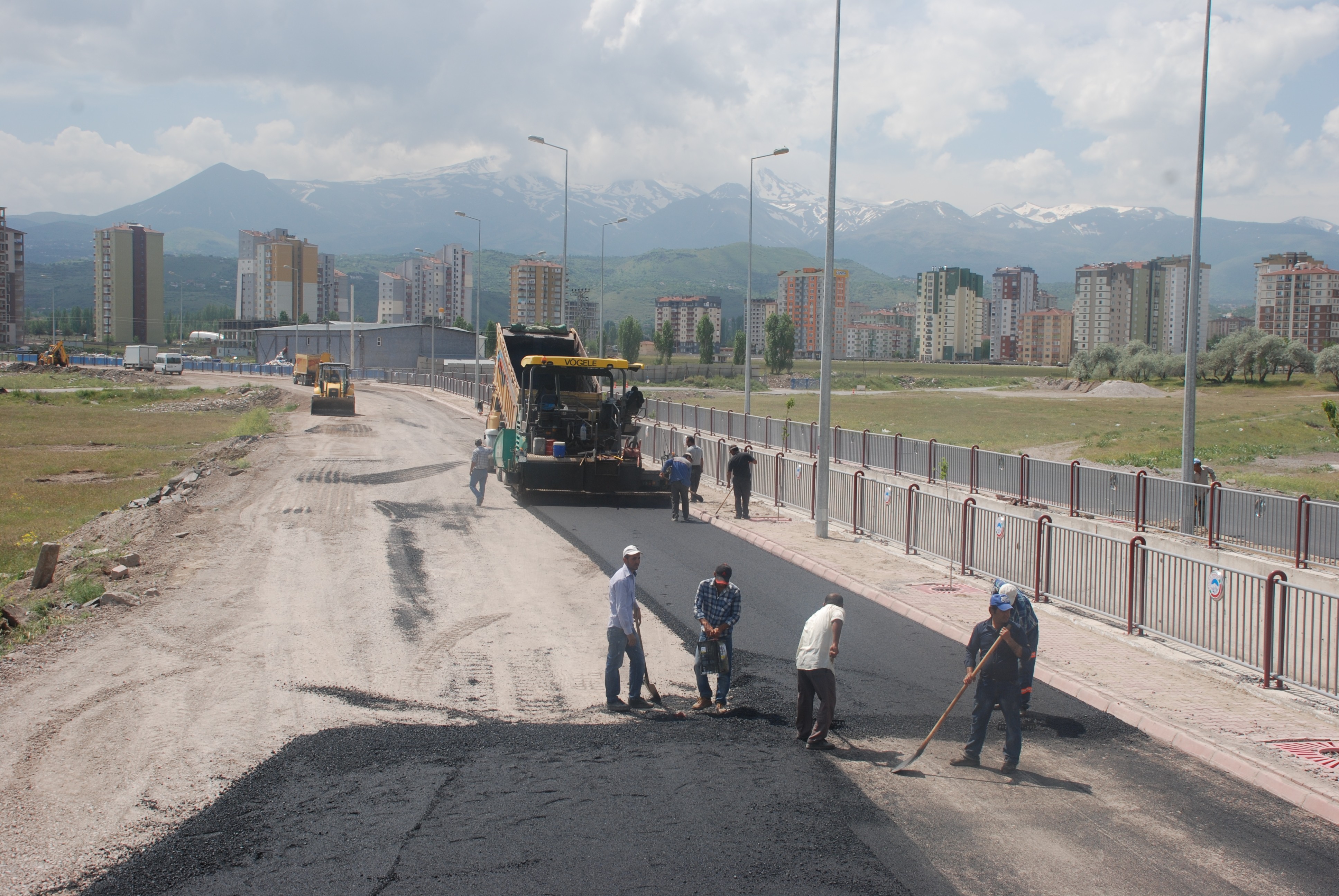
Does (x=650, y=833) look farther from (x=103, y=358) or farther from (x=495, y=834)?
(x=103, y=358)

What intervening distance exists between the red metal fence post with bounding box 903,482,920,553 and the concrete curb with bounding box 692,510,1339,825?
11.3 feet

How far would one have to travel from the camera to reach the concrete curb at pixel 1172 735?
23.7 ft

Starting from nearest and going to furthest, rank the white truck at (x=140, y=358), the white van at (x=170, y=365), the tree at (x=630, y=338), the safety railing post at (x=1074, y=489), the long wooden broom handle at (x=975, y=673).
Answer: the long wooden broom handle at (x=975, y=673) → the safety railing post at (x=1074, y=489) → the white van at (x=170, y=365) → the white truck at (x=140, y=358) → the tree at (x=630, y=338)

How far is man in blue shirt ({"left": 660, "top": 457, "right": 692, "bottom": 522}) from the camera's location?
67.3 ft

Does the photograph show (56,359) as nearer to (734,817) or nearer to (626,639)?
(626,639)

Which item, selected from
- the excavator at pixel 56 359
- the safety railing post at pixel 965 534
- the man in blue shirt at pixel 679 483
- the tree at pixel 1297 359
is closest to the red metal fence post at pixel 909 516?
the safety railing post at pixel 965 534

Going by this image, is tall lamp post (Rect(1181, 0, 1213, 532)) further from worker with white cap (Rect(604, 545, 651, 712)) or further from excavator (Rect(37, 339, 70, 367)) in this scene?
excavator (Rect(37, 339, 70, 367))

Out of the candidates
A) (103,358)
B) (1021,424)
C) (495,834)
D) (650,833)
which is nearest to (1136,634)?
(650,833)

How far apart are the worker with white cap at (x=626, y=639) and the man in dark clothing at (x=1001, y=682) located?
3.02 meters

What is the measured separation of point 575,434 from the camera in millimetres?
23328

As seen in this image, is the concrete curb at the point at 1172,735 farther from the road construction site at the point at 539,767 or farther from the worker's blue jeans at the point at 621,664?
the worker's blue jeans at the point at 621,664

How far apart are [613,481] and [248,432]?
20845 millimetres

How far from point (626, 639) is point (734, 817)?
255 centimetres

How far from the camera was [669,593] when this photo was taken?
45.0ft
